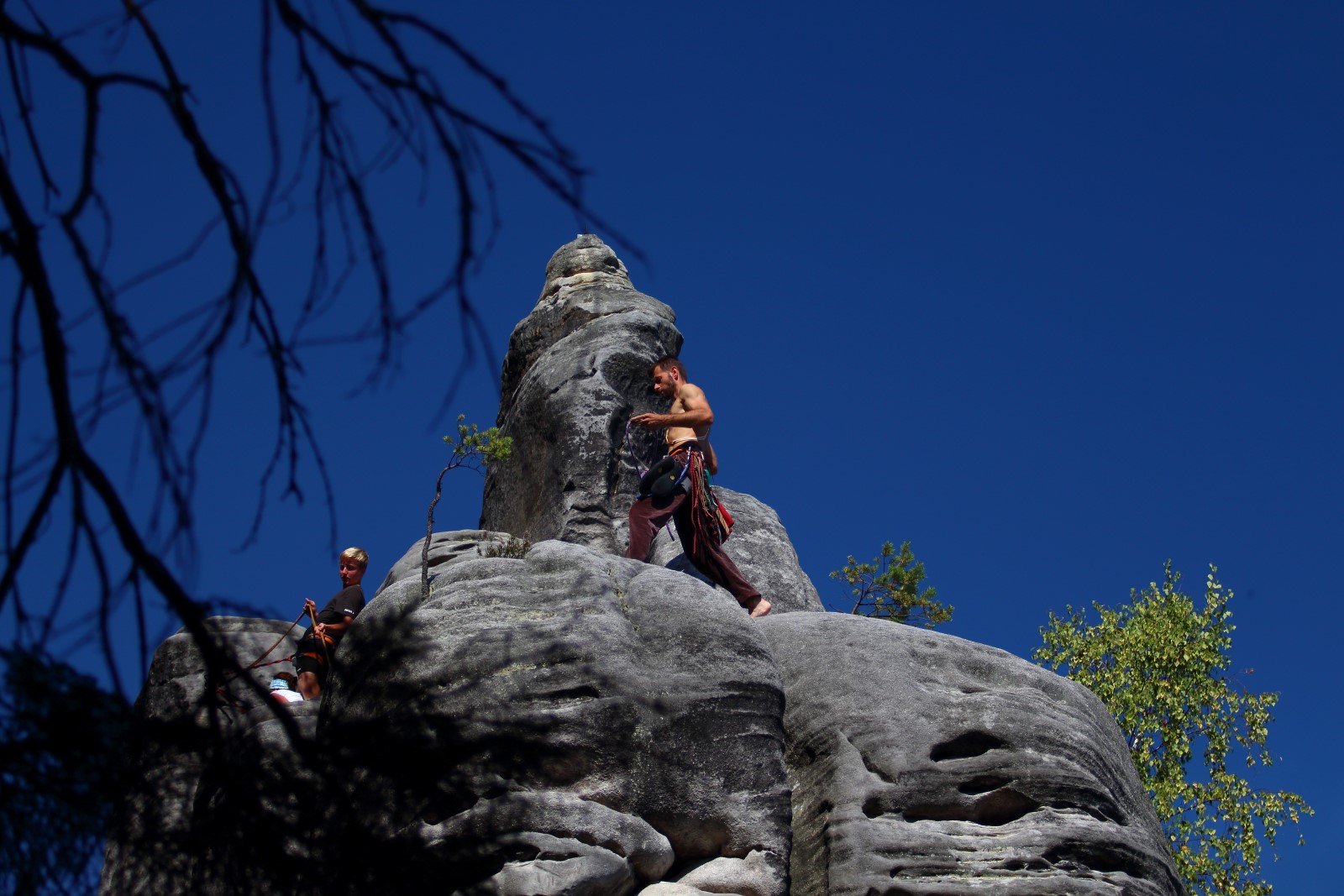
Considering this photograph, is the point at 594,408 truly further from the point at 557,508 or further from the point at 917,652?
the point at 917,652

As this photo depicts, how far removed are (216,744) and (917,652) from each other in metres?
7.90

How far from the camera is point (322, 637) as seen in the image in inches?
489

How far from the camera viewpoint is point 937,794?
1050 centimetres

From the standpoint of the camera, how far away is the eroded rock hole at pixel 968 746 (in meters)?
10.8

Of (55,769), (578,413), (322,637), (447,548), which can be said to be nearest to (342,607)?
(322,637)

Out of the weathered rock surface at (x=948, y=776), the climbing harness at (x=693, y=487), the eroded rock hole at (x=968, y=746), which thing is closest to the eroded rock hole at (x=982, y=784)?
the weathered rock surface at (x=948, y=776)

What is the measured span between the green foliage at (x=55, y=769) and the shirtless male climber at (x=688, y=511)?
8391 millimetres

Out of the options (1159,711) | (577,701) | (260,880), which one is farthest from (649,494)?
(1159,711)

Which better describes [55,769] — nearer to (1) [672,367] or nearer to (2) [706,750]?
(2) [706,750]

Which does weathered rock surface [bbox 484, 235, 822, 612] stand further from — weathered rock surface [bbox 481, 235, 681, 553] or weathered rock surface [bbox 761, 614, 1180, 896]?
weathered rock surface [bbox 761, 614, 1180, 896]

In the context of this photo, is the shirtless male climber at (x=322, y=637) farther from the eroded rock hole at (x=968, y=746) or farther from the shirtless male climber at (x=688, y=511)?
the eroded rock hole at (x=968, y=746)

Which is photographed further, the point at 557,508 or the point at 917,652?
the point at 557,508

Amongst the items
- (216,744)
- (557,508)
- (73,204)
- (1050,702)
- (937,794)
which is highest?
(557,508)

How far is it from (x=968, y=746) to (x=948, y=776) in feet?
1.26
